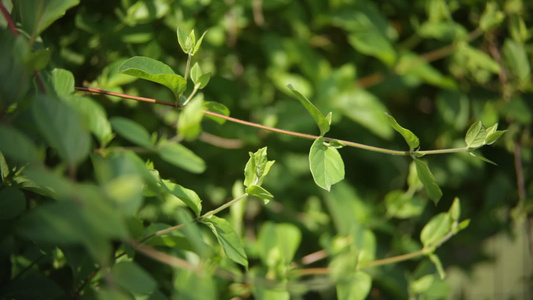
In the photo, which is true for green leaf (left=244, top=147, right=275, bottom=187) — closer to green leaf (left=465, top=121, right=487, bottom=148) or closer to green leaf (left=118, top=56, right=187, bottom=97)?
green leaf (left=118, top=56, right=187, bottom=97)

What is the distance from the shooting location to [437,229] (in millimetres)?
617

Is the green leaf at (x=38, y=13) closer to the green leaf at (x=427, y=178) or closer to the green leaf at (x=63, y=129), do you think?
the green leaf at (x=63, y=129)

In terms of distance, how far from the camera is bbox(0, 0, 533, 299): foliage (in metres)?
0.37

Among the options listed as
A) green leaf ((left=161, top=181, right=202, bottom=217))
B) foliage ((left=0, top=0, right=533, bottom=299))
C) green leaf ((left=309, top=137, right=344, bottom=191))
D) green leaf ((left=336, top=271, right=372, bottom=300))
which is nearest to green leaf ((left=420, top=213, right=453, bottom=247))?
foliage ((left=0, top=0, right=533, bottom=299))

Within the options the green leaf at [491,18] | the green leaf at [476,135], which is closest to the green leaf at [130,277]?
the green leaf at [476,135]

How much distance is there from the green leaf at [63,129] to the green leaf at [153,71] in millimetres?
146

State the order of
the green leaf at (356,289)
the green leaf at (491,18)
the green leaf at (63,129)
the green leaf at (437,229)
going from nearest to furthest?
the green leaf at (63,129), the green leaf at (356,289), the green leaf at (437,229), the green leaf at (491,18)

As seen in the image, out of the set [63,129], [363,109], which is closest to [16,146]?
[63,129]

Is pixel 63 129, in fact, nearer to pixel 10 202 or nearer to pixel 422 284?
pixel 10 202

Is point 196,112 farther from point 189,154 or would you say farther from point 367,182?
point 367,182

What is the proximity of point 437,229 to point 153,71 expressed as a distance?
447 mm

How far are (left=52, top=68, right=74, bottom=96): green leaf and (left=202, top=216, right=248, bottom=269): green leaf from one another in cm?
20

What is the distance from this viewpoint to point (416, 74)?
37.3 inches

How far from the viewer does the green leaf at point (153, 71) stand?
16.5 inches
